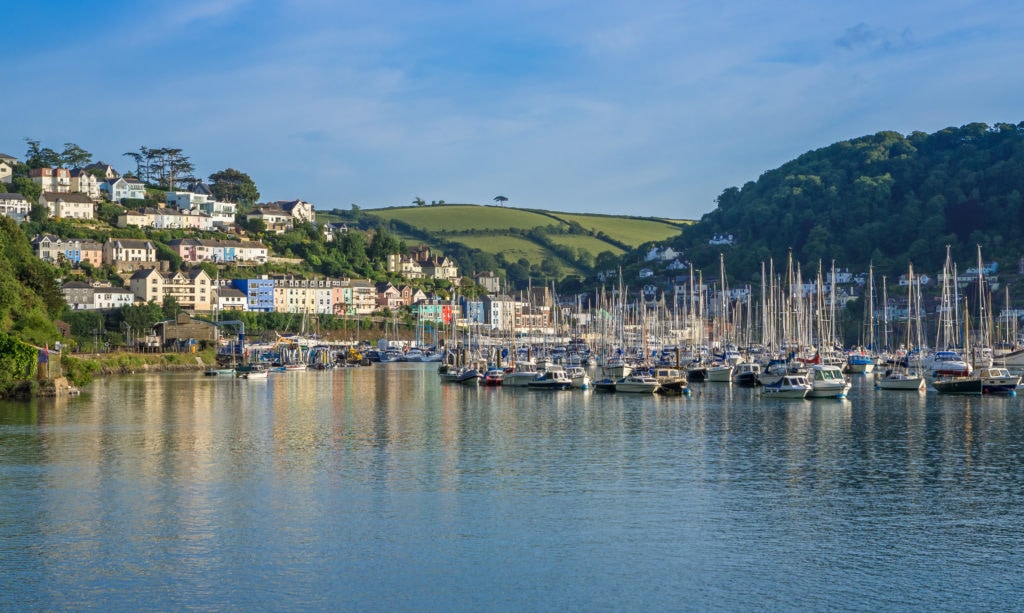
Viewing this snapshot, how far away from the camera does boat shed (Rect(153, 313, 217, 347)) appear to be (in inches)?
5335

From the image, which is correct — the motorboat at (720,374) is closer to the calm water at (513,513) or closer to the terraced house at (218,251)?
the calm water at (513,513)

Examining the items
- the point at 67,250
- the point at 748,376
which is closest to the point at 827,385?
the point at 748,376

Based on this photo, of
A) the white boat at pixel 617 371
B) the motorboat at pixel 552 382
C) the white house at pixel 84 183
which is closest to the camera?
the motorboat at pixel 552 382

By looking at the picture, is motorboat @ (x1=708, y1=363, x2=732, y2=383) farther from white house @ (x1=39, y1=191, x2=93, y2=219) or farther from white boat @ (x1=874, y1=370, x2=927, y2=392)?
white house @ (x1=39, y1=191, x2=93, y2=219)

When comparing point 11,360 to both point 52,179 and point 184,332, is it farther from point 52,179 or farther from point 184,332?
point 52,179

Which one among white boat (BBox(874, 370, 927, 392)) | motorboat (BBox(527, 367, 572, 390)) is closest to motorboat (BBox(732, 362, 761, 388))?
white boat (BBox(874, 370, 927, 392))

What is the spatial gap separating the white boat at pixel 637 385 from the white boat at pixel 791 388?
6.65 meters

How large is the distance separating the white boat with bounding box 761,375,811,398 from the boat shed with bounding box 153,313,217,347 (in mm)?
81150

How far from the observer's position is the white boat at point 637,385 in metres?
72.6

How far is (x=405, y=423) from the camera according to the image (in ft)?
178

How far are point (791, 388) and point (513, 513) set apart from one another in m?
41.6

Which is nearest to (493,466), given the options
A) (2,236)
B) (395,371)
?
(2,236)

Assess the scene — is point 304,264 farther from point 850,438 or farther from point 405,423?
point 850,438

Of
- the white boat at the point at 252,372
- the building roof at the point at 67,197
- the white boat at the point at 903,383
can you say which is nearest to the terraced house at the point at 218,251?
the building roof at the point at 67,197
